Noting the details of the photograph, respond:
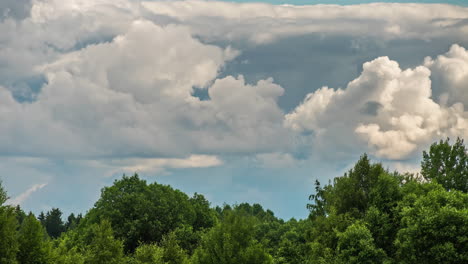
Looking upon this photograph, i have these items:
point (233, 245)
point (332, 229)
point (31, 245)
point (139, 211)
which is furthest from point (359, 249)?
point (139, 211)

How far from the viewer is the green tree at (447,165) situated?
85.2 m

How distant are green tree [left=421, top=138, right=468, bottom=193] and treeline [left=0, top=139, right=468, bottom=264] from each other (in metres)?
0.15

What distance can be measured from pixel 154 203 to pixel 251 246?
46.1m

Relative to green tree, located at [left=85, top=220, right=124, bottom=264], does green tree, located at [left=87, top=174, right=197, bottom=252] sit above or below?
above

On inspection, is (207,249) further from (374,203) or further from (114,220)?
(114,220)

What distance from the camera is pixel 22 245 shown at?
176ft

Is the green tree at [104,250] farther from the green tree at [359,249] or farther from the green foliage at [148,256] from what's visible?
the green tree at [359,249]

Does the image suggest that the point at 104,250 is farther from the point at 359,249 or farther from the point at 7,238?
the point at 359,249

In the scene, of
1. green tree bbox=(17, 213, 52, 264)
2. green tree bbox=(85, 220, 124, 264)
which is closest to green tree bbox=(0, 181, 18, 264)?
green tree bbox=(17, 213, 52, 264)

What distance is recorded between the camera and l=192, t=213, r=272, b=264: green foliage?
56.3m

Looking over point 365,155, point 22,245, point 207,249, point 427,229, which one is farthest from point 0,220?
point 365,155

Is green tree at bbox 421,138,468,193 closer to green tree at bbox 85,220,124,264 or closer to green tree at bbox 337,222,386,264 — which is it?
green tree at bbox 337,222,386,264

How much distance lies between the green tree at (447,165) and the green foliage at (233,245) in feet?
126

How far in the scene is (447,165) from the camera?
290ft
